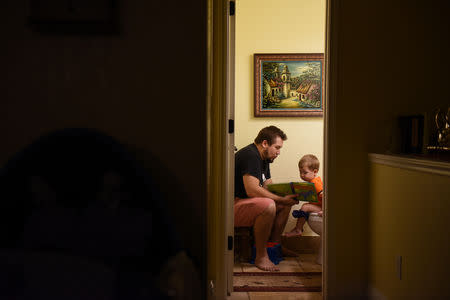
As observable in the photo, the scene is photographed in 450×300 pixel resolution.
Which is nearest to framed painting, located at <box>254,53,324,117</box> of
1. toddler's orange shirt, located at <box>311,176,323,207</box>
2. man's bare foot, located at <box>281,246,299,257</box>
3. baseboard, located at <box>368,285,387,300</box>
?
toddler's orange shirt, located at <box>311,176,323,207</box>

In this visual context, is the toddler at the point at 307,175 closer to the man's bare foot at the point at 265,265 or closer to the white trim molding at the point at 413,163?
the man's bare foot at the point at 265,265

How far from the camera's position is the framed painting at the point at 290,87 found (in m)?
4.20

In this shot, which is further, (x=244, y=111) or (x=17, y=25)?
(x=244, y=111)

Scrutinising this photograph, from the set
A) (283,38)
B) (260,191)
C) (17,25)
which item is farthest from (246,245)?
(17,25)

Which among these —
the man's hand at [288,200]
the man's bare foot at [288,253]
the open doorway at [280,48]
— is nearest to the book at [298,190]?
the man's hand at [288,200]

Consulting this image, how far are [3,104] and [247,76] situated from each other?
2835mm

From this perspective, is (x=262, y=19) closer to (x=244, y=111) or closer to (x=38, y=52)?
(x=244, y=111)

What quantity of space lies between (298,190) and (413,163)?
1781mm

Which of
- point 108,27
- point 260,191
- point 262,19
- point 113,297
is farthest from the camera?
point 262,19

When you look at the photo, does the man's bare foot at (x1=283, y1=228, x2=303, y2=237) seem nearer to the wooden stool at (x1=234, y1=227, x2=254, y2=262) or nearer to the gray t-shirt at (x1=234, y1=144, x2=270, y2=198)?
the wooden stool at (x1=234, y1=227, x2=254, y2=262)

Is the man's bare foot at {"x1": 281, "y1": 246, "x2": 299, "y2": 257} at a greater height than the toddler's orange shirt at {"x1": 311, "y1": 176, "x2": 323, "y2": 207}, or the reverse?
the toddler's orange shirt at {"x1": 311, "y1": 176, "x2": 323, "y2": 207}

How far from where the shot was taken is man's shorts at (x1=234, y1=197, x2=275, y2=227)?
354 centimetres

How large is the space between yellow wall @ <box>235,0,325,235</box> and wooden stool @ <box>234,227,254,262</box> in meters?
0.67

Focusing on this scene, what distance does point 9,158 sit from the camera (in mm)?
1700
